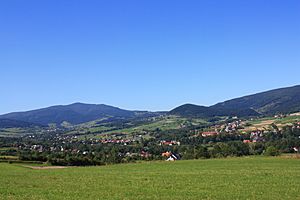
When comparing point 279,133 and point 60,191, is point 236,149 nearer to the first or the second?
point 279,133

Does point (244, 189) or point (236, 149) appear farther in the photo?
point (236, 149)

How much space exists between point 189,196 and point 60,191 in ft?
25.7

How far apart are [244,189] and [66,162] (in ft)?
198

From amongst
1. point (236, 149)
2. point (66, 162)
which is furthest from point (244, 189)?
point (236, 149)

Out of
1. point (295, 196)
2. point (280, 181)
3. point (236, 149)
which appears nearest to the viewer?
point (295, 196)

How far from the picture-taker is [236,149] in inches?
3558

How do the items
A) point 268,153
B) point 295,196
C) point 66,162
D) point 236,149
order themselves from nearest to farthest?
point 295,196
point 268,153
point 66,162
point 236,149

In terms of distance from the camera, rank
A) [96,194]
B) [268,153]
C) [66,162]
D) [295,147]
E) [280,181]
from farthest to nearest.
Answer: [295,147]
[66,162]
[268,153]
[280,181]
[96,194]

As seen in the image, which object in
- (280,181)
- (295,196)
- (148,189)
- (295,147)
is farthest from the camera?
(295,147)

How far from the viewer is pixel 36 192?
23.5m

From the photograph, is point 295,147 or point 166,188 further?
point 295,147

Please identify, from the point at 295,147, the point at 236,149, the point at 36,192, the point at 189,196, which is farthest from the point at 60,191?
the point at 295,147

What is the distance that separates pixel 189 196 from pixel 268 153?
185 ft

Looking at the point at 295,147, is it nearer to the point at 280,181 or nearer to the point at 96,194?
the point at 280,181
